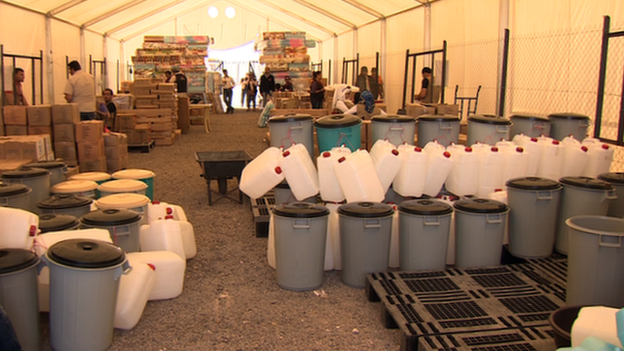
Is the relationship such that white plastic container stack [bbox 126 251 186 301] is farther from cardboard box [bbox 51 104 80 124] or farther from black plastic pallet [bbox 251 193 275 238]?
cardboard box [bbox 51 104 80 124]

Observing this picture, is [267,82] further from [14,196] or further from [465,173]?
[14,196]

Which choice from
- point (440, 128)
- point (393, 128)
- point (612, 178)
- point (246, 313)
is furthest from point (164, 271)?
point (612, 178)

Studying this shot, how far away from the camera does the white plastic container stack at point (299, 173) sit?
517 cm

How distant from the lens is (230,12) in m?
26.6

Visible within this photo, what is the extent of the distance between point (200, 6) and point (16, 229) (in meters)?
24.1

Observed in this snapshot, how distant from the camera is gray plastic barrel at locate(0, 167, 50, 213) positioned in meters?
5.26

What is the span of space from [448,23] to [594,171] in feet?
25.1

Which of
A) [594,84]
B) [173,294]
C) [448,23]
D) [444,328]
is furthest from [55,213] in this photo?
[448,23]

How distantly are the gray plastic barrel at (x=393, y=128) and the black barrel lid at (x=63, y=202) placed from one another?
2772 mm

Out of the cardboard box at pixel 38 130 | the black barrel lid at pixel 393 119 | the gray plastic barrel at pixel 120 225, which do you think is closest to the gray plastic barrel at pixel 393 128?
the black barrel lid at pixel 393 119

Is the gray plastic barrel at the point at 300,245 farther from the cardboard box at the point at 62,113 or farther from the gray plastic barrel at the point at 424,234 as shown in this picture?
the cardboard box at the point at 62,113

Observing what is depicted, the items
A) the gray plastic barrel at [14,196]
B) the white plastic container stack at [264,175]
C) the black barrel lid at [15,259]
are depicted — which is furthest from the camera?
the white plastic container stack at [264,175]

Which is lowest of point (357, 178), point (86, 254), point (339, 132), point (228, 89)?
point (86, 254)

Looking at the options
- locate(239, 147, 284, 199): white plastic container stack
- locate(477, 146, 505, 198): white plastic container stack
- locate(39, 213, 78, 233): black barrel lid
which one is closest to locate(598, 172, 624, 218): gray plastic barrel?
locate(477, 146, 505, 198): white plastic container stack
